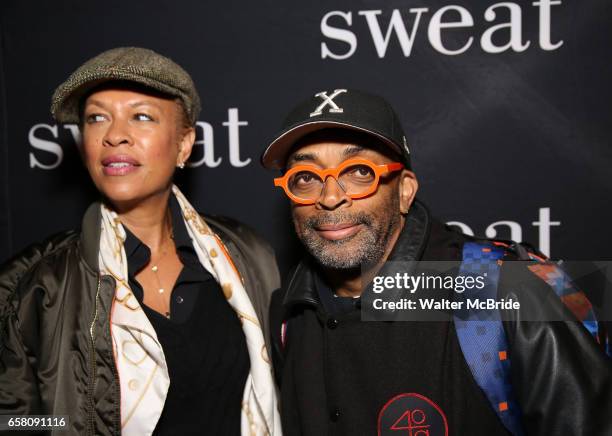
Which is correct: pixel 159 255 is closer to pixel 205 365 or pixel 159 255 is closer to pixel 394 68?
pixel 205 365

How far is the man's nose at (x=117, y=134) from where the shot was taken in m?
1.49

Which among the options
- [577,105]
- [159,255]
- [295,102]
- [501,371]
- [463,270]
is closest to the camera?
[501,371]

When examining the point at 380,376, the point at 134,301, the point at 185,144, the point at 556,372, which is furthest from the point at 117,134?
the point at 556,372

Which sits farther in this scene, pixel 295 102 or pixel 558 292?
pixel 295 102

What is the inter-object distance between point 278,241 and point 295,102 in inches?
23.9

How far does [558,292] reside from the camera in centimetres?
135

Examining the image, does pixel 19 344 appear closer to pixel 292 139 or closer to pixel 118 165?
pixel 118 165

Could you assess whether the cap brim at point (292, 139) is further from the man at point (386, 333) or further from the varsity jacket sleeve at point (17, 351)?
the varsity jacket sleeve at point (17, 351)

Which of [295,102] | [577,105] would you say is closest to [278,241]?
[295,102]

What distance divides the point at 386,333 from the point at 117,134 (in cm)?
97

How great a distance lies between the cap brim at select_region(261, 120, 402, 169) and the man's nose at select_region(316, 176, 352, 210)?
0.15m

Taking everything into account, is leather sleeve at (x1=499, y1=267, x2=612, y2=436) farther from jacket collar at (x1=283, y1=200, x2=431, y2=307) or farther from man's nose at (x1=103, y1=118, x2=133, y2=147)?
man's nose at (x1=103, y1=118, x2=133, y2=147)

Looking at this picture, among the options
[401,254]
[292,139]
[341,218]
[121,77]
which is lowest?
[401,254]

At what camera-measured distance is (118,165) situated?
4.99 feet
